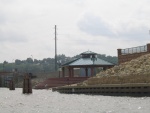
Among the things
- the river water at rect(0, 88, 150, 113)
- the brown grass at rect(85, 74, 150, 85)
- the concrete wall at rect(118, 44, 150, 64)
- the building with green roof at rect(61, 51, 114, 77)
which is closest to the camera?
the river water at rect(0, 88, 150, 113)

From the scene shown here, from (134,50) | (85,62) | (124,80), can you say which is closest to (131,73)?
(124,80)

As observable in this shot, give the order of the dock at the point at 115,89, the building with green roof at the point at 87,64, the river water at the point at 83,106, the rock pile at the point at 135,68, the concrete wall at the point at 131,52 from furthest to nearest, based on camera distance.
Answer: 1. the building with green roof at the point at 87,64
2. the concrete wall at the point at 131,52
3. the rock pile at the point at 135,68
4. the dock at the point at 115,89
5. the river water at the point at 83,106

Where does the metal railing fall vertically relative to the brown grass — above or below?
above

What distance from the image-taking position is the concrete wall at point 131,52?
79787 mm

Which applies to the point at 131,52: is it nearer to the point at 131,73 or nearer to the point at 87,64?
the point at 131,73

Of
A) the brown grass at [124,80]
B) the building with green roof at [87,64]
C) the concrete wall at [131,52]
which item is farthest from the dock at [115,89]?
the building with green roof at [87,64]

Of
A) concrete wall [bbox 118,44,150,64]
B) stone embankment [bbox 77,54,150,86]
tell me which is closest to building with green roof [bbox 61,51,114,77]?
concrete wall [bbox 118,44,150,64]

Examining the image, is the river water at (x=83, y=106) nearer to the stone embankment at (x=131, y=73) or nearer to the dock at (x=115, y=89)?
the dock at (x=115, y=89)

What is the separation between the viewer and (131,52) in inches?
3332

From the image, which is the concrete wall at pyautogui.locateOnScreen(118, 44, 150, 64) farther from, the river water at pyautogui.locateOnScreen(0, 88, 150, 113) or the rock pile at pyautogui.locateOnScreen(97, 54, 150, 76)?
the river water at pyautogui.locateOnScreen(0, 88, 150, 113)

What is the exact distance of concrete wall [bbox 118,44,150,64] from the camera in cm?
7979

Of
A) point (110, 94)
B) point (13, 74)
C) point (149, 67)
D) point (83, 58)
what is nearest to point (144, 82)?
point (110, 94)

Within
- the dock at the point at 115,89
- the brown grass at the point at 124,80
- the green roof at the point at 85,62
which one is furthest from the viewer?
the green roof at the point at 85,62

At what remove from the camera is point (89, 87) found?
69250 millimetres
